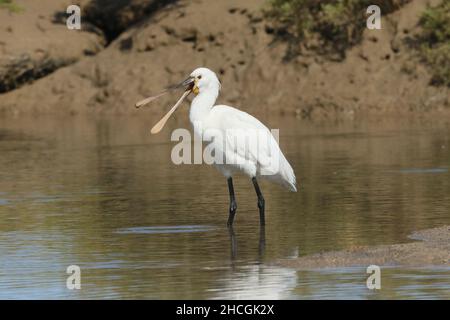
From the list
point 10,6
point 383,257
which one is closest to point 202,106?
point 383,257

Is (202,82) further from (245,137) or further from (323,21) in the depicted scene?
(323,21)

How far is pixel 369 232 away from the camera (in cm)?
1348

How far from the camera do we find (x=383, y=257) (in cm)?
1153

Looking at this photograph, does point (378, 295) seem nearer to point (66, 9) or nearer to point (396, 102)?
point (396, 102)

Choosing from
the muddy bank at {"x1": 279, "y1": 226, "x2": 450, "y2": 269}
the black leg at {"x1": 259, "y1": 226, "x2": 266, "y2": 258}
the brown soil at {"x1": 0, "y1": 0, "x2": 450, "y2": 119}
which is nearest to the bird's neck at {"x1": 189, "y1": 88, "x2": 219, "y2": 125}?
the black leg at {"x1": 259, "y1": 226, "x2": 266, "y2": 258}

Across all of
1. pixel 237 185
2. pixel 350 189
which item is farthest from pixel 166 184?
pixel 350 189

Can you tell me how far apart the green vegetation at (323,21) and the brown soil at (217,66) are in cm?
32

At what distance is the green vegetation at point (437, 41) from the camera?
30.5 meters

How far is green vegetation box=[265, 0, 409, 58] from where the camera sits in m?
32.8

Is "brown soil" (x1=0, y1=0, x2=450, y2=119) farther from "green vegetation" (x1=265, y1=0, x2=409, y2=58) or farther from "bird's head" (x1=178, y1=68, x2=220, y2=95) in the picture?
"bird's head" (x1=178, y1=68, x2=220, y2=95)

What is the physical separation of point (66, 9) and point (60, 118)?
5.06 metres

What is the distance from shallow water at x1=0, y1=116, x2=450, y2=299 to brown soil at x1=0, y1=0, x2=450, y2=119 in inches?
213

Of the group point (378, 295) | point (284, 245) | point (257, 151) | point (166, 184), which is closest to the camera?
point (378, 295)

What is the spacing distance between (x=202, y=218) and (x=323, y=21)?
1904cm
